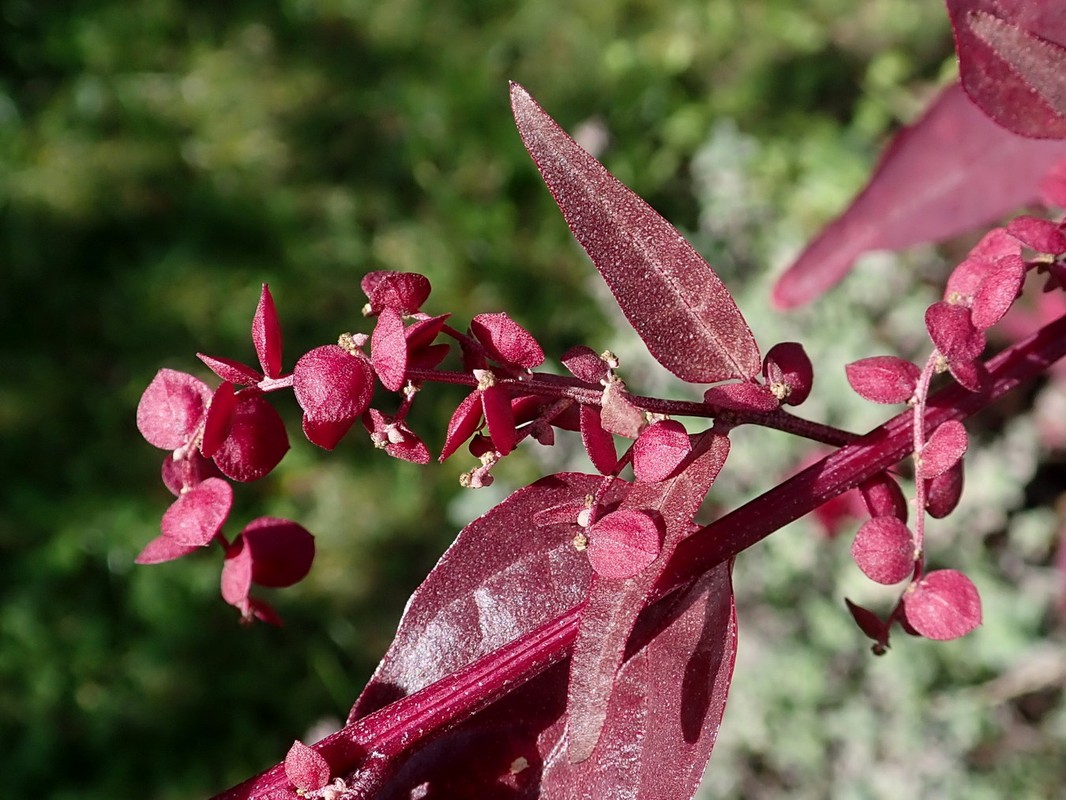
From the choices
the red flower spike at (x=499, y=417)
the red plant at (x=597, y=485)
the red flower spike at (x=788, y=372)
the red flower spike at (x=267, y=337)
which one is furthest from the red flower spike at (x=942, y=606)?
the red flower spike at (x=267, y=337)

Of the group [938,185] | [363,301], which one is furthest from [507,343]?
[363,301]

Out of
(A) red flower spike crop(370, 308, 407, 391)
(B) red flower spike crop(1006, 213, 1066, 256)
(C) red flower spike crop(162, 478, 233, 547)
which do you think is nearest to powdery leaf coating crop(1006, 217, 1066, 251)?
(B) red flower spike crop(1006, 213, 1066, 256)

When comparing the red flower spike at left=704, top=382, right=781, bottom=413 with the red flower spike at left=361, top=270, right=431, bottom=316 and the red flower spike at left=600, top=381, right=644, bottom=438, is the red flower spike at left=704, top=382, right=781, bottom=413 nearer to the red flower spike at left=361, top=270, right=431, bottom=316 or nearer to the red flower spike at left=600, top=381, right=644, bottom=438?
the red flower spike at left=600, top=381, right=644, bottom=438

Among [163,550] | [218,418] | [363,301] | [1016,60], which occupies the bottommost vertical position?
[363,301]

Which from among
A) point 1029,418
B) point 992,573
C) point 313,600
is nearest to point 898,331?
point 1029,418

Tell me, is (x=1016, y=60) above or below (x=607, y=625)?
above

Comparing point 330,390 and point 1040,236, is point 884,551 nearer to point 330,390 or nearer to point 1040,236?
point 1040,236
